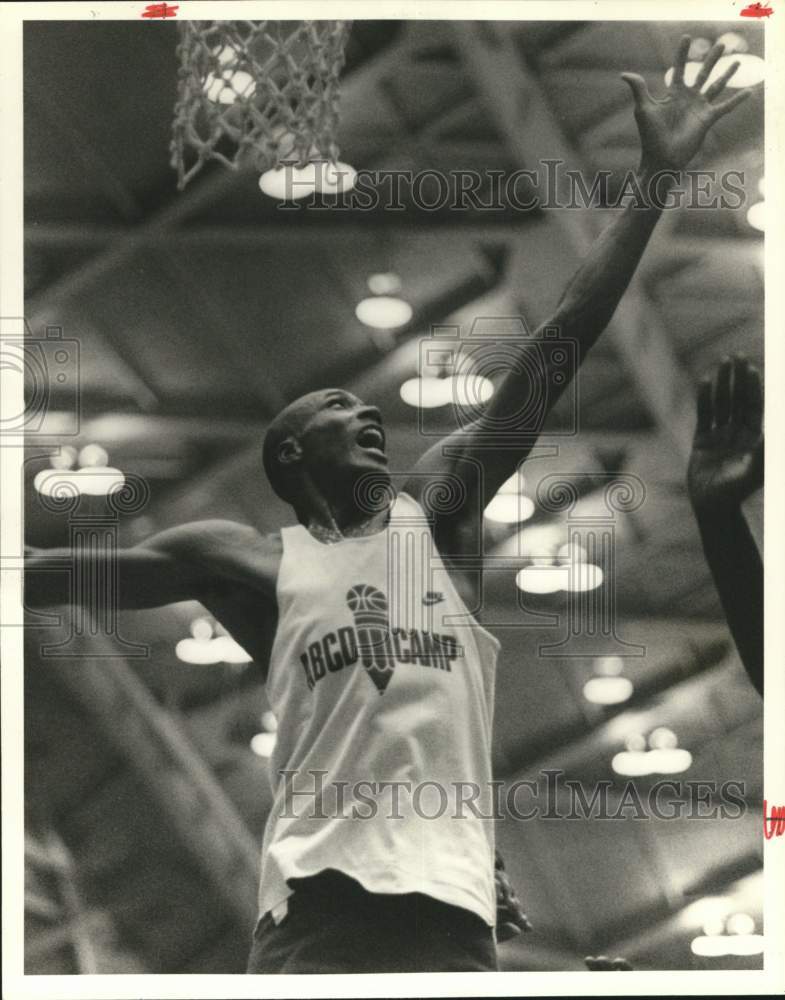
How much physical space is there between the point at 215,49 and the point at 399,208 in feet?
3.28

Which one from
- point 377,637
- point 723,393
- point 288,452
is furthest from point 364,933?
point 723,393

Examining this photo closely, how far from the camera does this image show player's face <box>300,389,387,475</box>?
6.16 metres

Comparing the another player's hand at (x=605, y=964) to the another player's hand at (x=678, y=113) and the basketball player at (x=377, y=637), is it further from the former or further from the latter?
the another player's hand at (x=678, y=113)

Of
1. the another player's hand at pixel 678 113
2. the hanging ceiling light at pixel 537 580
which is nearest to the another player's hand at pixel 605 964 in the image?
the hanging ceiling light at pixel 537 580

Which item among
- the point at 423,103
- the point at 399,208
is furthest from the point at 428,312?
the point at 423,103

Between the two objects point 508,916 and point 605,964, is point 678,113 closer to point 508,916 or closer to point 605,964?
point 508,916

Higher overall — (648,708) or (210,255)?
(210,255)

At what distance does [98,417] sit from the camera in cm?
618

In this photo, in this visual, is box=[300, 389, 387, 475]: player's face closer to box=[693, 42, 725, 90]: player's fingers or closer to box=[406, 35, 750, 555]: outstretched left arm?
box=[406, 35, 750, 555]: outstretched left arm

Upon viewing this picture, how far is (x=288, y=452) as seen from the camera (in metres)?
6.15

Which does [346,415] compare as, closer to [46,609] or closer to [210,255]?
[210,255]

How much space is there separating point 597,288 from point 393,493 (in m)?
1.19

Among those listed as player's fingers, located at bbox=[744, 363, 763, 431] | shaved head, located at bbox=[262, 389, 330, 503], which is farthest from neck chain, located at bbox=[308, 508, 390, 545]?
player's fingers, located at bbox=[744, 363, 763, 431]

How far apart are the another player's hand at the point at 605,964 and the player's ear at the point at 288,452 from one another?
2.30m
